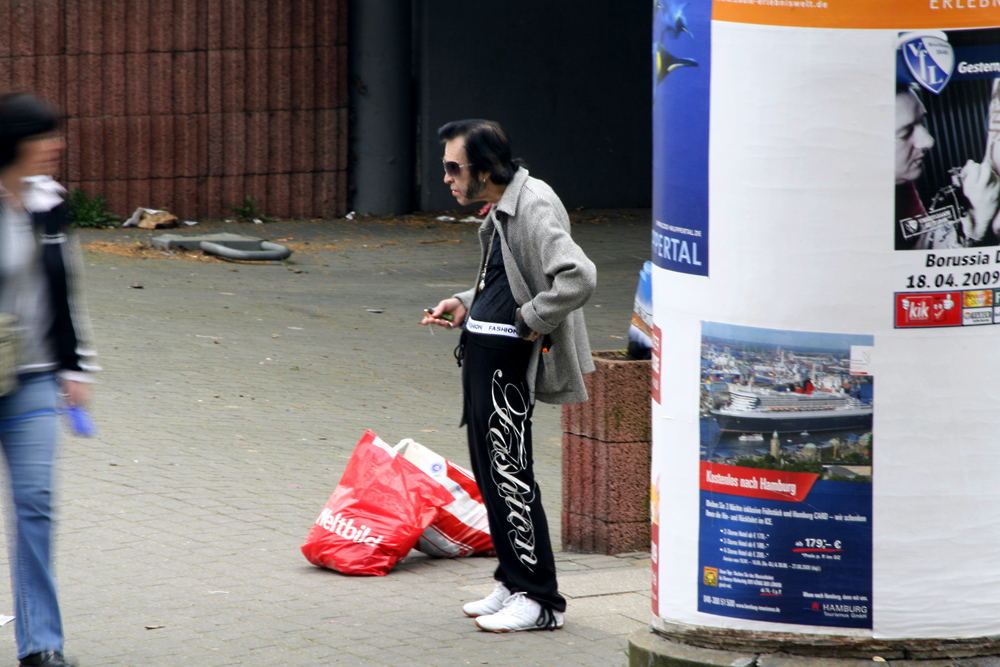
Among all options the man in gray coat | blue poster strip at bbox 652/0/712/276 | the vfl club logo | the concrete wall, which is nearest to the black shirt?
the man in gray coat

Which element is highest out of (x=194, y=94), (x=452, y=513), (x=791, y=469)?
(x=194, y=94)

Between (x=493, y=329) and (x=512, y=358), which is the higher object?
(x=493, y=329)

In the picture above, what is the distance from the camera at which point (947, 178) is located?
3496 mm

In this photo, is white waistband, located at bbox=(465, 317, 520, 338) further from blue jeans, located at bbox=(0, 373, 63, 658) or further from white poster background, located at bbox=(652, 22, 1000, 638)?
blue jeans, located at bbox=(0, 373, 63, 658)

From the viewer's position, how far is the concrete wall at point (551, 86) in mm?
18703

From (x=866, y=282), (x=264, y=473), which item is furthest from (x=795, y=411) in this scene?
(x=264, y=473)

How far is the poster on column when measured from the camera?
3.45 m

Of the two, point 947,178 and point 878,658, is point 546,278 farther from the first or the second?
point 878,658

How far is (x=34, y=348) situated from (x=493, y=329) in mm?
1541

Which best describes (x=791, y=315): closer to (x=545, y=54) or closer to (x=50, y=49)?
(x=50, y=49)

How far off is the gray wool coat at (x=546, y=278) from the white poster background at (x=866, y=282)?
2.74ft

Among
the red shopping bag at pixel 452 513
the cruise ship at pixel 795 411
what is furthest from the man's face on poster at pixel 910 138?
the red shopping bag at pixel 452 513

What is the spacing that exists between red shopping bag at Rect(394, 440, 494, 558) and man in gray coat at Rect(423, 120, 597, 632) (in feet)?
2.67

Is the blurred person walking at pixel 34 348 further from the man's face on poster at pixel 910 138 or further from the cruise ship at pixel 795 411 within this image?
the man's face on poster at pixel 910 138
